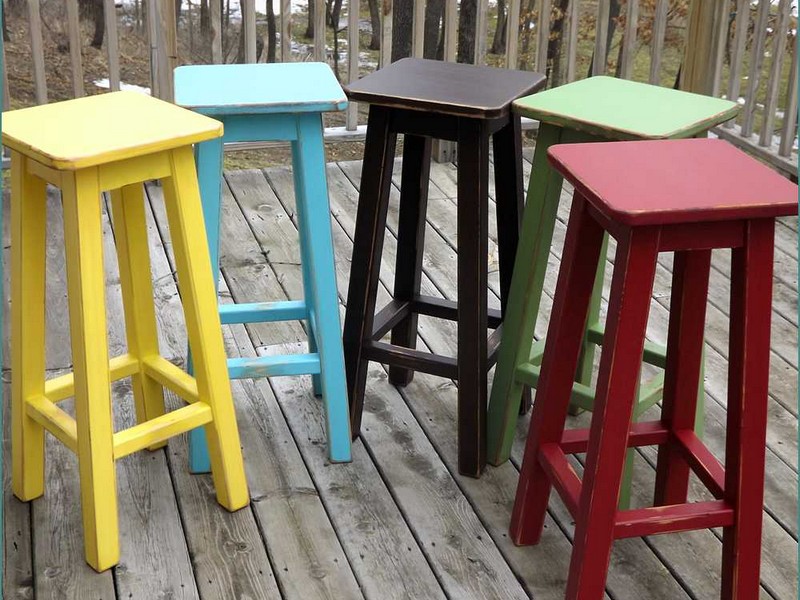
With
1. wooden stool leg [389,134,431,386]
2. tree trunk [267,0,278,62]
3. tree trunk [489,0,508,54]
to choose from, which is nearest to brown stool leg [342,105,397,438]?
wooden stool leg [389,134,431,386]

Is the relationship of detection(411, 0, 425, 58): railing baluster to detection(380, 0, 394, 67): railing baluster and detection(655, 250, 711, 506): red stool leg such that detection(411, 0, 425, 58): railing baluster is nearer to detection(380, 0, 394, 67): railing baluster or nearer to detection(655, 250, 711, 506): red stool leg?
detection(380, 0, 394, 67): railing baluster

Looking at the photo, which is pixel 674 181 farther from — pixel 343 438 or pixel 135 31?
pixel 135 31

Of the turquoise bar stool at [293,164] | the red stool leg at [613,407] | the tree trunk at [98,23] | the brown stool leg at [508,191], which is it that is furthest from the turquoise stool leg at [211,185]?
the tree trunk at [98,23]

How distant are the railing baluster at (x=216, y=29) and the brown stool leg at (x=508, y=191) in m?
1.78

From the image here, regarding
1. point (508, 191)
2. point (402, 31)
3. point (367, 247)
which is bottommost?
point (367, 247)

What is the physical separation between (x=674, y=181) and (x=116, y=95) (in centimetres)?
111

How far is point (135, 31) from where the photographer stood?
Result: 5285mm

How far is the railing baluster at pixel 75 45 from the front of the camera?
138 inches

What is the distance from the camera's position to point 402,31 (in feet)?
14.8

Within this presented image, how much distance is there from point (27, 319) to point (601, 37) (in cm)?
278

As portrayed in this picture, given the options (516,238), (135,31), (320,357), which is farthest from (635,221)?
(135,31)

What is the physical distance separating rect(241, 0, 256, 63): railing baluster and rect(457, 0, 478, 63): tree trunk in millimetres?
971

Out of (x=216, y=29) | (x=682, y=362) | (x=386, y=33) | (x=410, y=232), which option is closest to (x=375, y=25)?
(x=386, y=33)

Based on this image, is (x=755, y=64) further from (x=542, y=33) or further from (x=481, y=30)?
(x=481, y=30)
